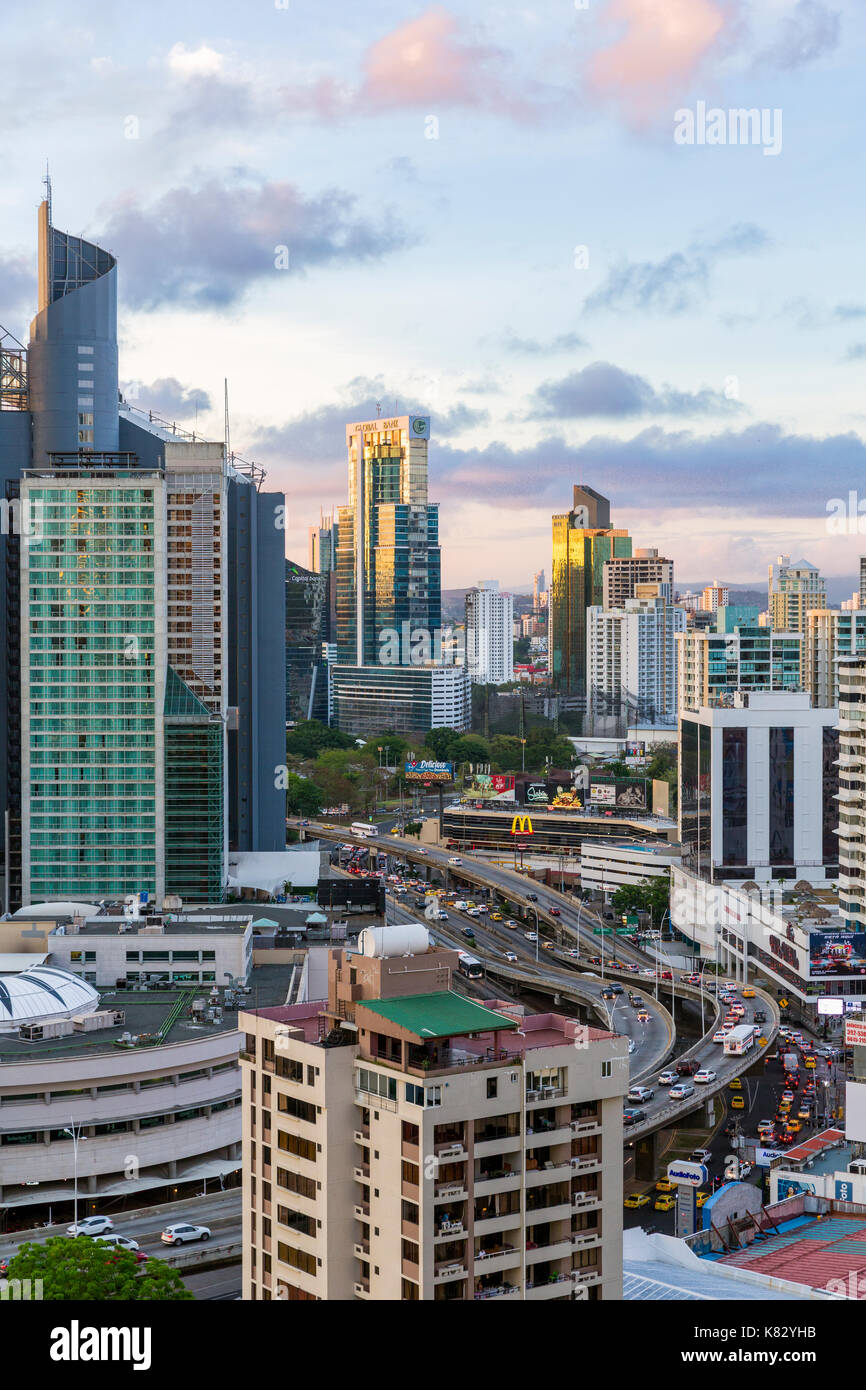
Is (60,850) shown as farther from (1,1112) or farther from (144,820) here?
(1,1112)

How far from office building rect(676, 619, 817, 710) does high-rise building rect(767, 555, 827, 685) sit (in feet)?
99.4

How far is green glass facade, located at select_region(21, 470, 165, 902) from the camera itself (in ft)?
113

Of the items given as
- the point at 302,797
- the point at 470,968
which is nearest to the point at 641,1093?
the point at 470,968

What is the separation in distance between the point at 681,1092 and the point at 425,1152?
17889mm

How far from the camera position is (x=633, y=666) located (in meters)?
86.6

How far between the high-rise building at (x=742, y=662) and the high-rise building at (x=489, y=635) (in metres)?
56.9

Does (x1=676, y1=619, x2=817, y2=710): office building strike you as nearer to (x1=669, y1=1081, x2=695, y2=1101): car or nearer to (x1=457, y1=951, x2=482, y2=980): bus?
(x1=457, y1=951, x2=482, y2=980): bus

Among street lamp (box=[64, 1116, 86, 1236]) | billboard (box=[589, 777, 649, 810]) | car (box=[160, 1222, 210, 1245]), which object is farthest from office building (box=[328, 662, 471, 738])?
car (box=[160, 1222, 210, 1245])

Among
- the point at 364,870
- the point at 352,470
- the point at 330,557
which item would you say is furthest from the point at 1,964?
the point at 330,557

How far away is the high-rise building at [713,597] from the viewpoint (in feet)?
294

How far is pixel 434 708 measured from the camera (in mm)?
80062

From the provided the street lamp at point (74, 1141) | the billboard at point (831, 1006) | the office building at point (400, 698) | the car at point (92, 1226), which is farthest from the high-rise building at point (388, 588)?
the car at point (92, 1226)

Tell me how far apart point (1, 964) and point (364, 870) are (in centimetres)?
2264
